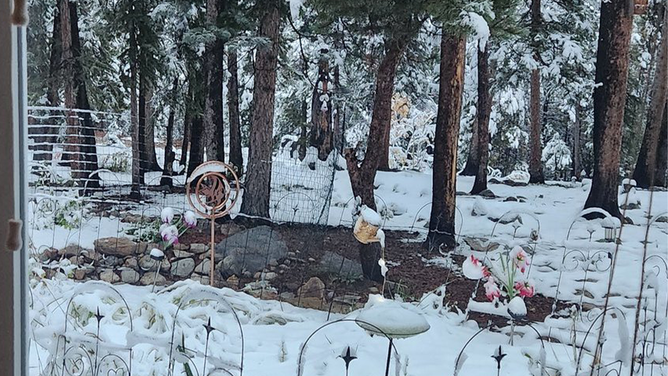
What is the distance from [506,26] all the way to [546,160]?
4.71ft

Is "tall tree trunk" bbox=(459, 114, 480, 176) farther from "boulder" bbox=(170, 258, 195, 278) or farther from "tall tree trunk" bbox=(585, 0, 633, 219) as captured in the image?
"boulder" bbox=(170, 258, 195, 278)

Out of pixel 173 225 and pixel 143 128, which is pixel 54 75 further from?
pixel 143 128

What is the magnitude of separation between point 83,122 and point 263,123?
755mm

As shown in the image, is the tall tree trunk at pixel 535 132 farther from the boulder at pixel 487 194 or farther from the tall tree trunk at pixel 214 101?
the tall tree trunk at pixel 214 101

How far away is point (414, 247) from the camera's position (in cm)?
198

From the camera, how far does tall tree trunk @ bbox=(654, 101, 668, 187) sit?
2.30 feet

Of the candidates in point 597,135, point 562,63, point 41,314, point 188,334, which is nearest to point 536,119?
point 562,63

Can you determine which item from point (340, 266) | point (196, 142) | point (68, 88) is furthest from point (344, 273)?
point (68, 88)

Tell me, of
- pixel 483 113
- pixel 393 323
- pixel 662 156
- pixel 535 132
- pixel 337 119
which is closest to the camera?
pixel 393 323

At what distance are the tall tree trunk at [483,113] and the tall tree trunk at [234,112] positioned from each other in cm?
112

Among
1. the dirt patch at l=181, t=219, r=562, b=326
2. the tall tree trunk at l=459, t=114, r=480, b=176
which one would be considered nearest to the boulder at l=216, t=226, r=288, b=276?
the dirt patch at l=181, t=219, r=562, b=326

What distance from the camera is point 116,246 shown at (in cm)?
199

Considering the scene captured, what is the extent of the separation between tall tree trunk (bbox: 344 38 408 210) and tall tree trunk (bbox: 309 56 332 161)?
2.52 feet

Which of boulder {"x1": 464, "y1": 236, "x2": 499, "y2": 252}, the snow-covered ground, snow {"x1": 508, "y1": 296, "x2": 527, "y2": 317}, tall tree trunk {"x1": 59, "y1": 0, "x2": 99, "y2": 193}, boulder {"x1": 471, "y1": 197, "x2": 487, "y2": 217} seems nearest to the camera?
the snow-covered ground
